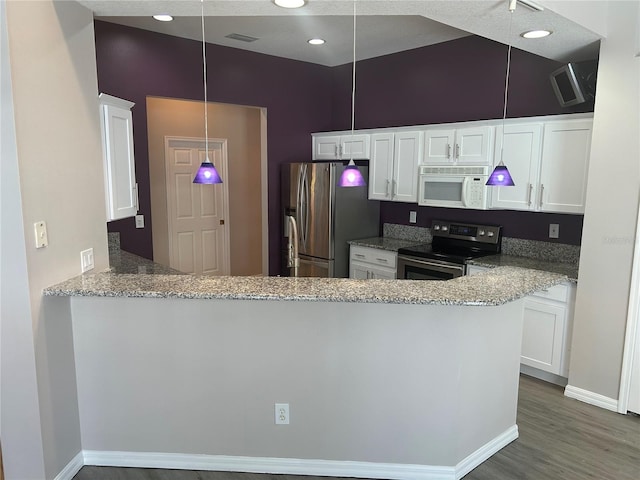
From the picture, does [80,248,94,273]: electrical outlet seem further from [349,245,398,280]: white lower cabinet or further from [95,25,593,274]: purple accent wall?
[349,245,398,280]: white lower cabinet

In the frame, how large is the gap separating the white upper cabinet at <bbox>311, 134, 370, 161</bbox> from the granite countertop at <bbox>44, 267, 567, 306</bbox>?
2.60 meters

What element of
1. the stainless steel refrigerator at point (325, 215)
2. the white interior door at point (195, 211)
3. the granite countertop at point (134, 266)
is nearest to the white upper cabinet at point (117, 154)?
the granite countertop at point (134, 266)

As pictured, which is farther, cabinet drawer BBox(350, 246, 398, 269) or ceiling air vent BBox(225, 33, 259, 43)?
cabinet drawer BBox(350, 246, 398, 269)

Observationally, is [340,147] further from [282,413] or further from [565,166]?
[282,413]

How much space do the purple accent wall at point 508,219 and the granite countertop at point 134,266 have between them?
2.59 metres

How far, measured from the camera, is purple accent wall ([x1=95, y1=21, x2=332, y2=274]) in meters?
4.02

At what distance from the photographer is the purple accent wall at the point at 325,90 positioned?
394 cm

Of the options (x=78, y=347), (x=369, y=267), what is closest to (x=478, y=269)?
(x=369, y=267)

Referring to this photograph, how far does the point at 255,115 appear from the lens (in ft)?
20.8

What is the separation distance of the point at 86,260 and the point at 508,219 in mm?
3401

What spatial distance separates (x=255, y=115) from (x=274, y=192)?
1.59m

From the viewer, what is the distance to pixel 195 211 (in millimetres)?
5973

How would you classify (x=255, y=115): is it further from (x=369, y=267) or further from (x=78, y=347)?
(x=78, y=347)

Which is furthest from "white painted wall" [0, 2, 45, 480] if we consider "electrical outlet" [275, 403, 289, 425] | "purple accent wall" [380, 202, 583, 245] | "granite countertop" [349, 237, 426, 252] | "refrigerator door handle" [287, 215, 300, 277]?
"purple accent wall" [380, 202, 583, 245]
